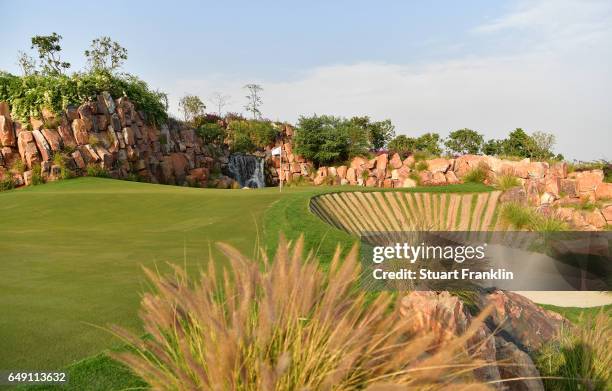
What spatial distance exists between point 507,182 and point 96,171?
1973 centimetres

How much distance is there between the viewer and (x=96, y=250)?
768 centimetres

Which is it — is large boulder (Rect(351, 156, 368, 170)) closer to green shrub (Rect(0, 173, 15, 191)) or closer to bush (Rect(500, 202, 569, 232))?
bush (Rect(500, 202, 569, 232))

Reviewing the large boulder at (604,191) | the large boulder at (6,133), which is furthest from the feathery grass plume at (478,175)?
the large boulder at (6,133)

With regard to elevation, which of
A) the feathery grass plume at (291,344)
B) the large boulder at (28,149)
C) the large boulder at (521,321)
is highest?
the large boulder at (28,149)

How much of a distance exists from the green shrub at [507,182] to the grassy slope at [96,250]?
33.7ft

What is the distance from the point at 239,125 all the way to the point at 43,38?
52.3 feet

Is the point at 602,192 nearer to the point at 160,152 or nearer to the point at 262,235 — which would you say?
the point at 262,235

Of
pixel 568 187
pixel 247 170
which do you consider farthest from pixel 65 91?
pixel 568 187

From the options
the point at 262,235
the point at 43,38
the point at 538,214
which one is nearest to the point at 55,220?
the point at 262,235

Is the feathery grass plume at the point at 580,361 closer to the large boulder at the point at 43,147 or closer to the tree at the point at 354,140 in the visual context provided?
the large boulder at the point at 43,147

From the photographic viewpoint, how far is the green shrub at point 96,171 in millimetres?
23594

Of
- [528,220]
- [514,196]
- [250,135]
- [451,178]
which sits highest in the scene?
[250,135]

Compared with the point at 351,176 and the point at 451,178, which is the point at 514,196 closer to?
the point at 451,178

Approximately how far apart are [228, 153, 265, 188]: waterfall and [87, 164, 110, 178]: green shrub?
34.1 ft
